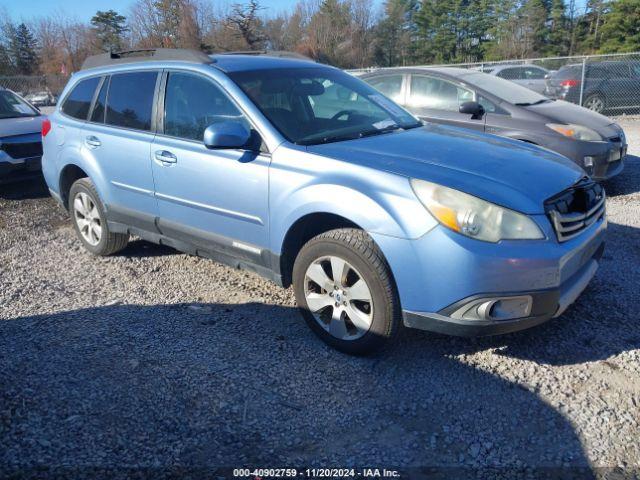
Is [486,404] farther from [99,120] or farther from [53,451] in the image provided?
[99,120]

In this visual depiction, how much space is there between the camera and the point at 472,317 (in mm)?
2879

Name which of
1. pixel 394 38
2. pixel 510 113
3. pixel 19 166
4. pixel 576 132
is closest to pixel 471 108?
pixel 510 113

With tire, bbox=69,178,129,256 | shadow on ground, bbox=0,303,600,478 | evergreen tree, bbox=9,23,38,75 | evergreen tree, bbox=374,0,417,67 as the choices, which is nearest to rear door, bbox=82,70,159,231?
tire, bbox=69,178,129,256

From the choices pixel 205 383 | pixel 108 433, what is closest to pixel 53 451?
pixel 108 433

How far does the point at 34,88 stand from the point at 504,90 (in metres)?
26.4

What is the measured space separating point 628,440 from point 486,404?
66 centimetres

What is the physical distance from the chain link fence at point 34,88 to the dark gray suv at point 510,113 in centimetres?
2174

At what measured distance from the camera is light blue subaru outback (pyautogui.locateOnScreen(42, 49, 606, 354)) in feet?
9.40

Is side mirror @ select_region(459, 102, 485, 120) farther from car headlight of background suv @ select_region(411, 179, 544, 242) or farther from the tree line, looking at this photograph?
the tree line

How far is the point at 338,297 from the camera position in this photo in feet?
10.9

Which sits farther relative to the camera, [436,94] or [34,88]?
[34,88]

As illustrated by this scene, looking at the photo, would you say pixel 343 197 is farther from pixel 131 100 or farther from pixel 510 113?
pixel 510 113

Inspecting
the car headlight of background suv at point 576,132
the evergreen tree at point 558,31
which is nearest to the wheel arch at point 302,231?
the car headlight of background suv at point 576,132

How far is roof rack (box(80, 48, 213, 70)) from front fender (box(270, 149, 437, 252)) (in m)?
1.35
